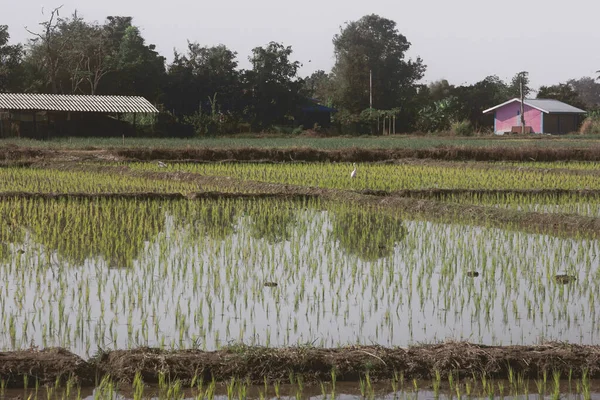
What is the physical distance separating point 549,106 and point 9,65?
22681 millimetres

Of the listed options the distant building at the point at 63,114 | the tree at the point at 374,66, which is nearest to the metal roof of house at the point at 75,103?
the distant building at the point at 63,114

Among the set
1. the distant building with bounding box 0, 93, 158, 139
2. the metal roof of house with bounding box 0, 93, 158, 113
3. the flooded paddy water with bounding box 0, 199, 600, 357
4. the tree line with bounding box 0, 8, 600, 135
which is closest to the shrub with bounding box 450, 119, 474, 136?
the tree line with bounding box 0, 8, 600, 135

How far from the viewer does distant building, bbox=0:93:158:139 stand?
26.3 metres

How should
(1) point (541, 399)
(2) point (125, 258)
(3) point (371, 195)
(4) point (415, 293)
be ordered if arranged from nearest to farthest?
(1) point (541, 399) → (4) point (415, 293) → (2) point (125, 258) → (3) point (371, 195)

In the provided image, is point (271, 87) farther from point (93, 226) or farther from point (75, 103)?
point (93, 226)

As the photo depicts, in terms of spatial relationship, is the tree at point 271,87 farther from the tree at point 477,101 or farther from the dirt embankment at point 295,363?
the dirt embankment at point 295,363

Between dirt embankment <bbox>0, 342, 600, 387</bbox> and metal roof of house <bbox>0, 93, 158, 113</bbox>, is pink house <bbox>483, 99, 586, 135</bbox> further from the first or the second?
dirt embankment <bbox>0, 342, 600, 387</bbox>

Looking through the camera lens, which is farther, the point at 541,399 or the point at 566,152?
the point at 566,152

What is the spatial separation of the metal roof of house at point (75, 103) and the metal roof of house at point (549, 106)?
56.0ft

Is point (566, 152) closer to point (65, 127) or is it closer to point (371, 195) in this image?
point (371, 195)

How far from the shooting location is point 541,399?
3.15m

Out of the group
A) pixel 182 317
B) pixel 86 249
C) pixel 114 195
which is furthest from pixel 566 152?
pixel 182 317

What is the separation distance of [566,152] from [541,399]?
15.3 m

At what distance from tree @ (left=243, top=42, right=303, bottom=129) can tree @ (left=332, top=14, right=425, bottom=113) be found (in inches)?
275
